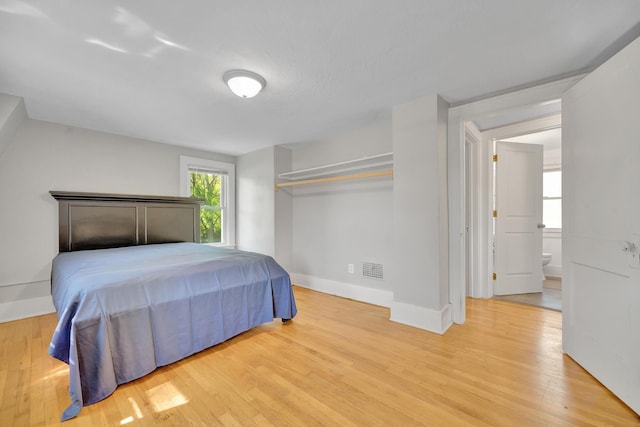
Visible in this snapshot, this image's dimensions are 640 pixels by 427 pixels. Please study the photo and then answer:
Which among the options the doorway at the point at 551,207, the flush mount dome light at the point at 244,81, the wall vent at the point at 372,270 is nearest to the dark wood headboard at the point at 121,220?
the flush mount dome light at the point at 244,81

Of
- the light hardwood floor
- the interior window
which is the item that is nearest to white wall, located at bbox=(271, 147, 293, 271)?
the interior window

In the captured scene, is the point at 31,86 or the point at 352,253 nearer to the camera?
the point at 31,86

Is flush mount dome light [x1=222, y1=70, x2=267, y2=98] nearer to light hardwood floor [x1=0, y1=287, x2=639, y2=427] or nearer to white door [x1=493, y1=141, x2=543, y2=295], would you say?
light hardwood floor [x1=0, y1=287, x2=639, y2=427]

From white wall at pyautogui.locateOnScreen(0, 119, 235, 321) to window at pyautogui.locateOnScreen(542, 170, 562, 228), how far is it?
266 inches

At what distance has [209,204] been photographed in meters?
4.30

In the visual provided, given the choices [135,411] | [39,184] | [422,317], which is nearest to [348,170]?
[422,317]

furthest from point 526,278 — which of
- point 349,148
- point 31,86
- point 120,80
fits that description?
point 31,86

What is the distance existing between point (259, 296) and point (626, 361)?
2.38 m

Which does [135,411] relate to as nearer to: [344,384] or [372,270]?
[344,384]

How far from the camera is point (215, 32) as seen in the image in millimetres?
1511

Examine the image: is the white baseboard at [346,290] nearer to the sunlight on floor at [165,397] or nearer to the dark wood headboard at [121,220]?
the dark wood headboard at [121,220]

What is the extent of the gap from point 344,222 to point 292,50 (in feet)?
7.13

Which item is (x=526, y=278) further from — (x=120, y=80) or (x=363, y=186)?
(x=120, y=80)

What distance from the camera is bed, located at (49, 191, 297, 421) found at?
144 cm
